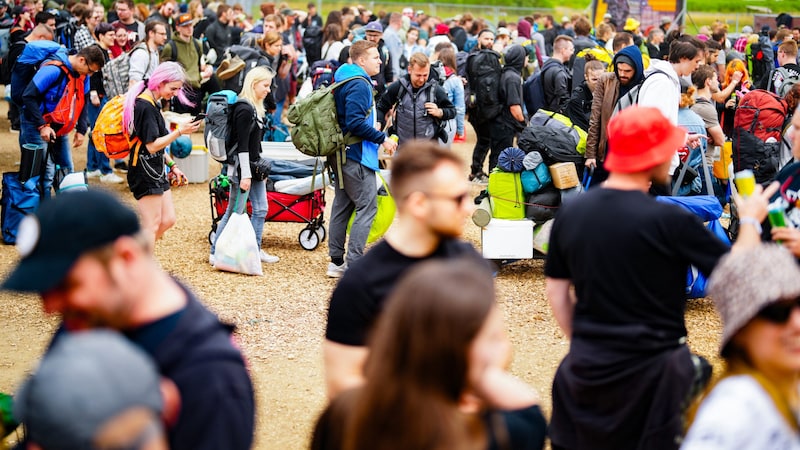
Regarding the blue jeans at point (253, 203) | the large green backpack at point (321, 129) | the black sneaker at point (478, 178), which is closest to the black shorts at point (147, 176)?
the blue jeans at point (253, 203)

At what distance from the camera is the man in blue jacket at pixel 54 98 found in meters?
9.22

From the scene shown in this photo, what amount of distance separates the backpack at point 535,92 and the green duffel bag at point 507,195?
400 cm

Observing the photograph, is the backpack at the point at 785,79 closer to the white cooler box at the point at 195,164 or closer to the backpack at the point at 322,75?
the backpack at the point at 322,75

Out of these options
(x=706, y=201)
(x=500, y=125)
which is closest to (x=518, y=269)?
(x=706, y=201)

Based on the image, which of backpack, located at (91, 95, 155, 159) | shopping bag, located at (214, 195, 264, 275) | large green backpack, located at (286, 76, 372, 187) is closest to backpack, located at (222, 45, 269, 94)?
shopping bag, located at (214, 195, 264, 275)

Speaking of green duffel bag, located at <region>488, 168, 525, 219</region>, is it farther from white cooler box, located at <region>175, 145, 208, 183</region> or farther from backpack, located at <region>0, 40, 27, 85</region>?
backpack, located at <region>0, 40, 27, 85</region>

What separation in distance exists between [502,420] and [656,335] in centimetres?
140

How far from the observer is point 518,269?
30.0ft

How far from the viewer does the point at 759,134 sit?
970cm

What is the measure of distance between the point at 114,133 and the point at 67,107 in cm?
230

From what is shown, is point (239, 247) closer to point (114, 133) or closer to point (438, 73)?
point (114, 133)

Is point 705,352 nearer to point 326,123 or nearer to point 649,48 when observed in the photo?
point 326,123

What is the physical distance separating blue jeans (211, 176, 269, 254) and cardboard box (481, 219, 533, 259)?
2.10 meters

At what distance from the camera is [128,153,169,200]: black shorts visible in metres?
7.55
